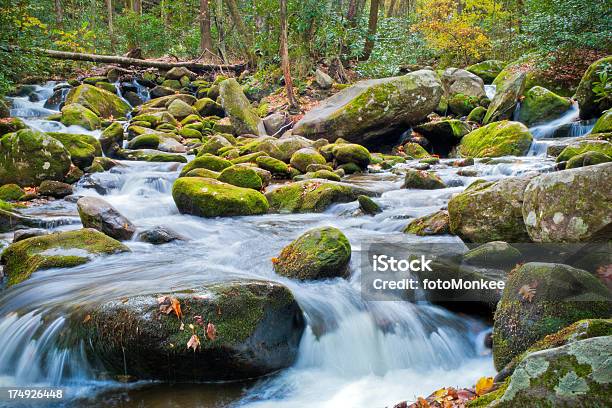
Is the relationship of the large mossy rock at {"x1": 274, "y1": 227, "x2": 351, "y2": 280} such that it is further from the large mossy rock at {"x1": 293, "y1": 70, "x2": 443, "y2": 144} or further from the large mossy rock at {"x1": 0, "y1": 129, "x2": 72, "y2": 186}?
the large mossy rock at {"x1": 293, "y1": 70, "x2": 443, "y2": 144}

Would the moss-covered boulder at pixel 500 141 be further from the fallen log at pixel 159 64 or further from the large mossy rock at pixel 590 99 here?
the fallen log at pixel 159 64

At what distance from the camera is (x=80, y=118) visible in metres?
15.4

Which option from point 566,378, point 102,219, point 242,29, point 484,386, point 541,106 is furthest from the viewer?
point 242,29

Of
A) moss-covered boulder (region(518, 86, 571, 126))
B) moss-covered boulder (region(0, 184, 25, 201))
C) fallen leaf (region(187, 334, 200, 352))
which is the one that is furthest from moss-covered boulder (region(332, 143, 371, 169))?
fallen leaf (region(187, 334, 200, 352))

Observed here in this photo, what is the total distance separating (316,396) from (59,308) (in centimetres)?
262

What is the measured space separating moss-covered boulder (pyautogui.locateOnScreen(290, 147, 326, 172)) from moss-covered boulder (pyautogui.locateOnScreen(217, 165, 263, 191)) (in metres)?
1.83

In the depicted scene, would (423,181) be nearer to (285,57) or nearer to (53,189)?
(53,189)

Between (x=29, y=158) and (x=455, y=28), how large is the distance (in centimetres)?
1921

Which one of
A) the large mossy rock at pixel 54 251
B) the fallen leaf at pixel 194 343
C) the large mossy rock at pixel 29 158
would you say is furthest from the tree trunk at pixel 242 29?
the fallen leaf at pixel 194 343

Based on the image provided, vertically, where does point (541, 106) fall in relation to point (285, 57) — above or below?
below

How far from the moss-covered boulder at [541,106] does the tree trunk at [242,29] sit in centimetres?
1214

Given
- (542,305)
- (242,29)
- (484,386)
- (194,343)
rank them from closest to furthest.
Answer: (484,386), (542,305), (194,343), (242,29)

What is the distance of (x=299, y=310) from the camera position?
453cm

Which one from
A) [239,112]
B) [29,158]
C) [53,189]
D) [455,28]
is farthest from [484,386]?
[455,28]
